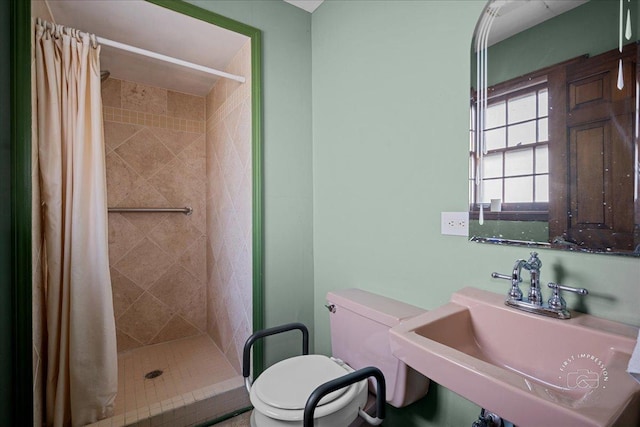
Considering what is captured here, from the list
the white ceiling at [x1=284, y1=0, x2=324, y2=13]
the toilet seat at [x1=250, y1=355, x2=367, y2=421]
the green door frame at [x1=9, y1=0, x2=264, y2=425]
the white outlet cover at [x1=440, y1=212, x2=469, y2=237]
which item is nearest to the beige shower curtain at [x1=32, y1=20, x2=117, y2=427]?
the green door frame at [x1=9, y1=0, x2=264, y2=425]

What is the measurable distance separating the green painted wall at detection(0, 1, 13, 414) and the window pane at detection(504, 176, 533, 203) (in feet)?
5.71

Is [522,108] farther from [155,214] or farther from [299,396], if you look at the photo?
[155,214]

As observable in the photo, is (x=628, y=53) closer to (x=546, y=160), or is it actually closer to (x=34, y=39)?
(x=546, y=160)

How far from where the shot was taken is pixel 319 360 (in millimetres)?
1287

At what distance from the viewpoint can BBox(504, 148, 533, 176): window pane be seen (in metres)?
0.95

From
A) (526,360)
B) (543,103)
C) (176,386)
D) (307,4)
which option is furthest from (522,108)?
(176,386)

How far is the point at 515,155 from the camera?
98 cm

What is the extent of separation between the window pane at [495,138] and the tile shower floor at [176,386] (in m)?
1.65

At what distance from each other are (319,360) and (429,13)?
1487mm

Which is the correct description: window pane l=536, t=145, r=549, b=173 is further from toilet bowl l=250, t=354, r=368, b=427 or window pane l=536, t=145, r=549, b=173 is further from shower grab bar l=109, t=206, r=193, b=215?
shower grab bar l=109, t=206, r=193, b=215

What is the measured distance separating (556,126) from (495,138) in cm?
17

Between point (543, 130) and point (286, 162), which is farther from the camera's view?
point (286, 162)

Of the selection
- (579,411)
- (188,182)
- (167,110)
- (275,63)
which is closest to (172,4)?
(275,63)

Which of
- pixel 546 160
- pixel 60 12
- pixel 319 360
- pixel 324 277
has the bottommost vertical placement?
pixel 319 360
